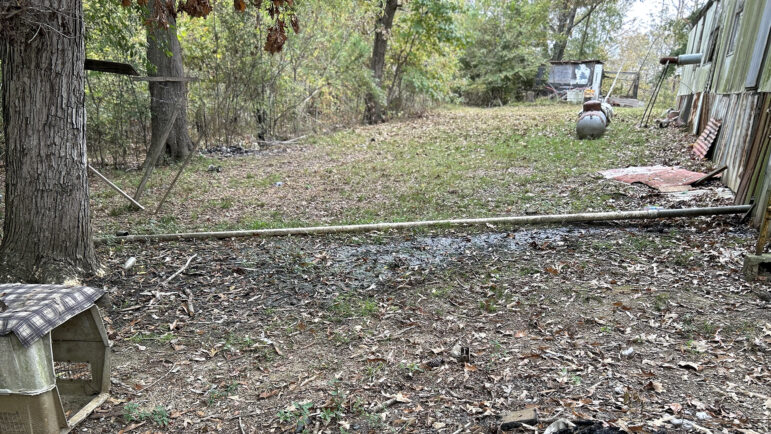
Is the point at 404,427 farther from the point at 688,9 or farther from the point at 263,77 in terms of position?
the point at 688,9

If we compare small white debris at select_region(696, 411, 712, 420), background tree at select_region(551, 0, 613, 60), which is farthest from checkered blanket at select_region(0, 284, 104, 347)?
background tree at select_region(551, 0, 613, 60)

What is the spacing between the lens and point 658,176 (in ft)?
26.0

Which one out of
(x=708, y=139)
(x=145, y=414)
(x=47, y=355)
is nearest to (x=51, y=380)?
(x=47, y=355)

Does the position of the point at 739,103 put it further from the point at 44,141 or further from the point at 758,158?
the point at 44,141

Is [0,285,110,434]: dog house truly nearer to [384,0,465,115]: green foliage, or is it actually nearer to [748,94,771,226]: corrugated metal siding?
[748,94,771,226]: corrugated metal siding

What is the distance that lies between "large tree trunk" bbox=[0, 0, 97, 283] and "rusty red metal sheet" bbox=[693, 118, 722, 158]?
9.83 metres

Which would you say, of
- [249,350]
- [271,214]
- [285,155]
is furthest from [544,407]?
[285,155]

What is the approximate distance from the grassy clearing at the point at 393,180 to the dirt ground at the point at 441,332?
121 cm

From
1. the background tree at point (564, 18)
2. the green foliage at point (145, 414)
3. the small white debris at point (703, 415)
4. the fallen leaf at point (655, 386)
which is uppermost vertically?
the background tree at point (564, 18)

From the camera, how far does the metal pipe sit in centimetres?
559

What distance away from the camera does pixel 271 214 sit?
282 inches

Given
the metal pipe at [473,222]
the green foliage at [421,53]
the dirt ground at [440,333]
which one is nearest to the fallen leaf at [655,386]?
the dirt ground at [440,333]

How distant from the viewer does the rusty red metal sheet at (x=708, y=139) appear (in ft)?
28.7

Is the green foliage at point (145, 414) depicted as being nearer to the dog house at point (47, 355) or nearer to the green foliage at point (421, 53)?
the dog house at point (47, 355)
